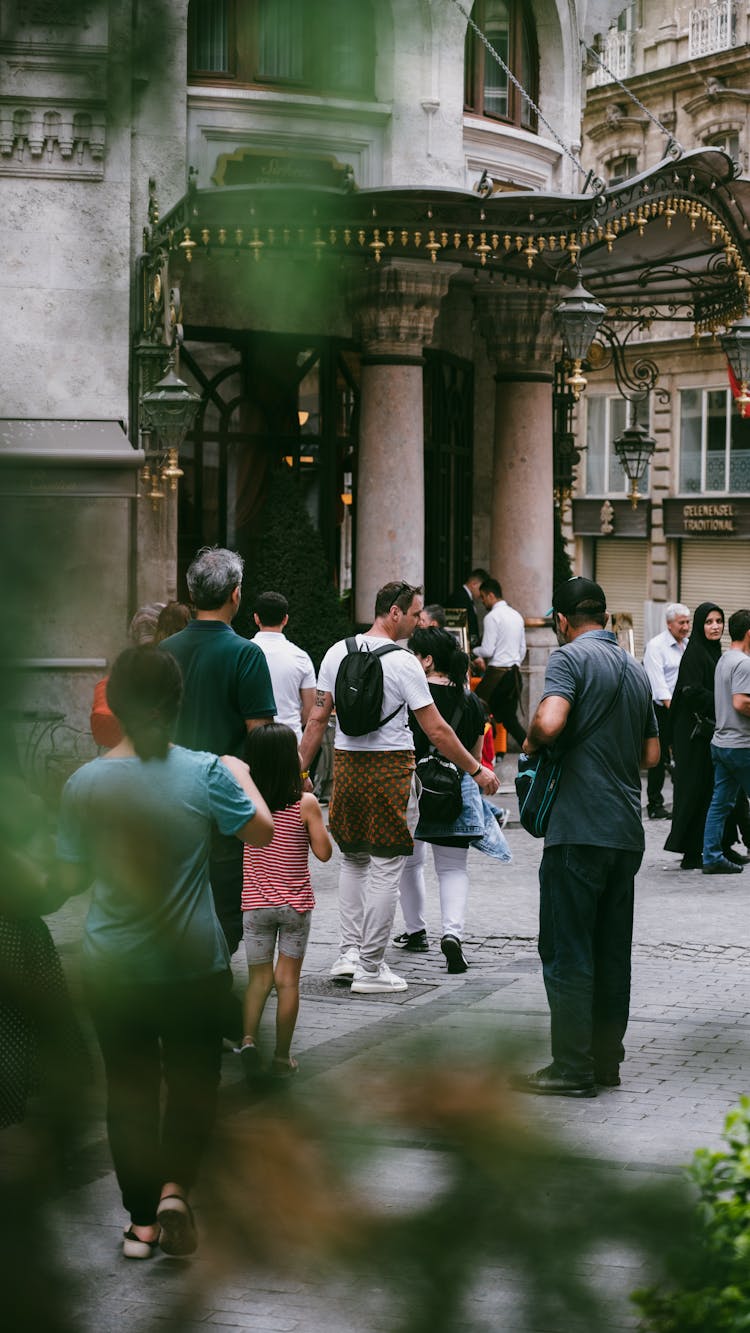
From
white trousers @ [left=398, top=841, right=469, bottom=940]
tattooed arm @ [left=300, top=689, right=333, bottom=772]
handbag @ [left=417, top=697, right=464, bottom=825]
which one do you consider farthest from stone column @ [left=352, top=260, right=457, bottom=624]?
tattooed arm @ [left=300, top=689, right=333, bottom=772]

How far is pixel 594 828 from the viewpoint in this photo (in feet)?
21.5

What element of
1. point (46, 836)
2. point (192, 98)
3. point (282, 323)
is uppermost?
point (192, 98)

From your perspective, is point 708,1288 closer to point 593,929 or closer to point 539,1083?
point 539,1083

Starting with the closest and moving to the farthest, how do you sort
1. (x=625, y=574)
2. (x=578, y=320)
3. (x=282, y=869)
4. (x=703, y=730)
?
(x=282, y=869) < (x=703, y=730) < (x=578, y=320) < (x=625, y=574)

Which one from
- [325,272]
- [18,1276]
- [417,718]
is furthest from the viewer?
[417,718]

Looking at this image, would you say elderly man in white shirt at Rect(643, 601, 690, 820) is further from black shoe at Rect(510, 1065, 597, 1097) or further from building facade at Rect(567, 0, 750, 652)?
building facade at Rect(567, 0, 750, 652)

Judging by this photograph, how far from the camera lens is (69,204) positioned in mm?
1587

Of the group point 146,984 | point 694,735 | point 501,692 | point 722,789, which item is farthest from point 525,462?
point 146,984

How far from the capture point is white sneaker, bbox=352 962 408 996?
8.30 metres

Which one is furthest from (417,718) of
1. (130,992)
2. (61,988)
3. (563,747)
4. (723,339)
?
(723,339)

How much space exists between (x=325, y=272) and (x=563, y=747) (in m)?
4.87

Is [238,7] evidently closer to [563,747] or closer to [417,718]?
[563,747]

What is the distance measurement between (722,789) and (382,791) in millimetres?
4362

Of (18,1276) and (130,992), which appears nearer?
(18,1276)
